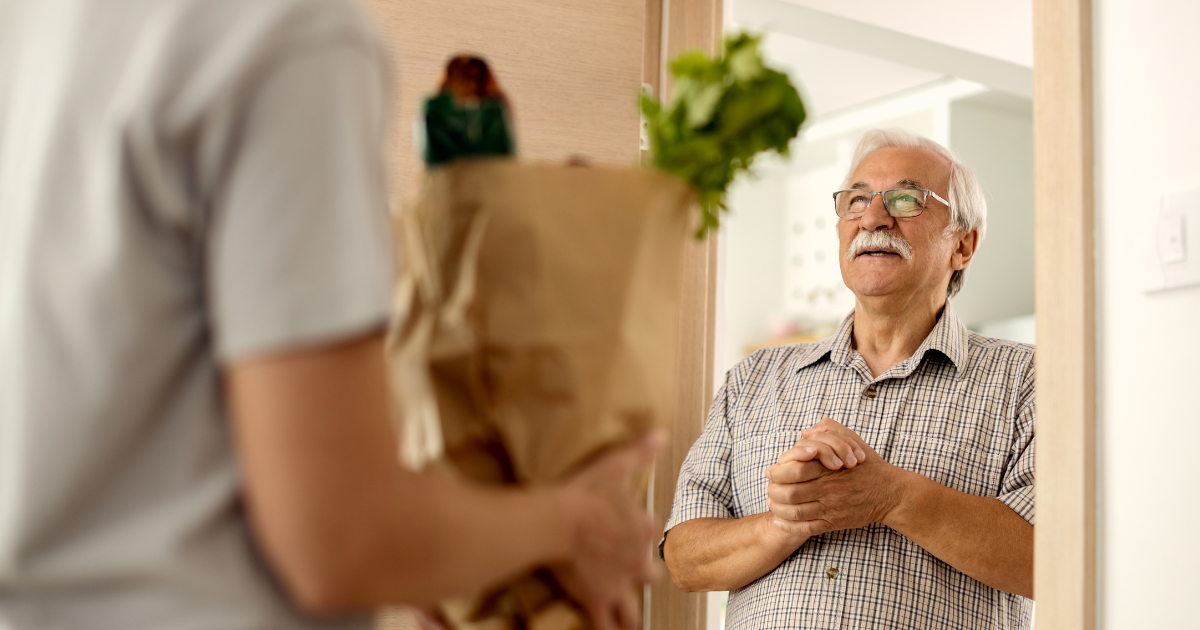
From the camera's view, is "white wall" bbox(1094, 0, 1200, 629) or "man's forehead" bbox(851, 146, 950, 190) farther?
"man's forehead" bbox(851, 146, 950, 190)

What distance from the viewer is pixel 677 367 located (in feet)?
6.53

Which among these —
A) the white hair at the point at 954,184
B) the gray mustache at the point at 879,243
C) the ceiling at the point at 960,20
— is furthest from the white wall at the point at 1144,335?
the ceiling at the point at 960,20

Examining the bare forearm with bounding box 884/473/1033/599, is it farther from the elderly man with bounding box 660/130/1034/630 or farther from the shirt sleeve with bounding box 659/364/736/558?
the shirt sleeve with bounding box 659/364/736/558

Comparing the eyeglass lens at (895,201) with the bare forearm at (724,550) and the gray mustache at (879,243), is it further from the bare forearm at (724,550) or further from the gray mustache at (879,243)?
the bare forearm at (724,550)

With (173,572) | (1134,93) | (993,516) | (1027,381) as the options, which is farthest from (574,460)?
(1027,381)

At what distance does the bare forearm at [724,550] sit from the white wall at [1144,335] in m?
0.56

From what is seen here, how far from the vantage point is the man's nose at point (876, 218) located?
6.37ft

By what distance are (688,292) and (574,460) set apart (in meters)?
1.40

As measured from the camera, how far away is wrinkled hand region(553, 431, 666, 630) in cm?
61

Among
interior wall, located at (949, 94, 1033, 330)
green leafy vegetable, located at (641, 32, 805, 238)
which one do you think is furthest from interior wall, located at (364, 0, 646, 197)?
interior wall, located at (949, 94, 1033, 330)

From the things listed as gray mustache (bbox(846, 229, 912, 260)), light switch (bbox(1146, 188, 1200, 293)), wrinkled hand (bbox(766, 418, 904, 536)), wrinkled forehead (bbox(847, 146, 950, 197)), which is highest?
wrinkled forehead (bbox(847, 146, 950, 197))

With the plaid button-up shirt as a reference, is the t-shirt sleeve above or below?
above

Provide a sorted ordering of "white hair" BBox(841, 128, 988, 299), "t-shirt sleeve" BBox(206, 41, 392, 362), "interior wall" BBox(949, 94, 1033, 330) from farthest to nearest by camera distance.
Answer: "interior wall" BBox(949, 94, 1033, 330)
"white hair" BBox(841, 128, 988, 299)
"t-shirt sleeve" BBox(206, 41, 392, 362)

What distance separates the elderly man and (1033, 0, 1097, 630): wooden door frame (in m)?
0.35
